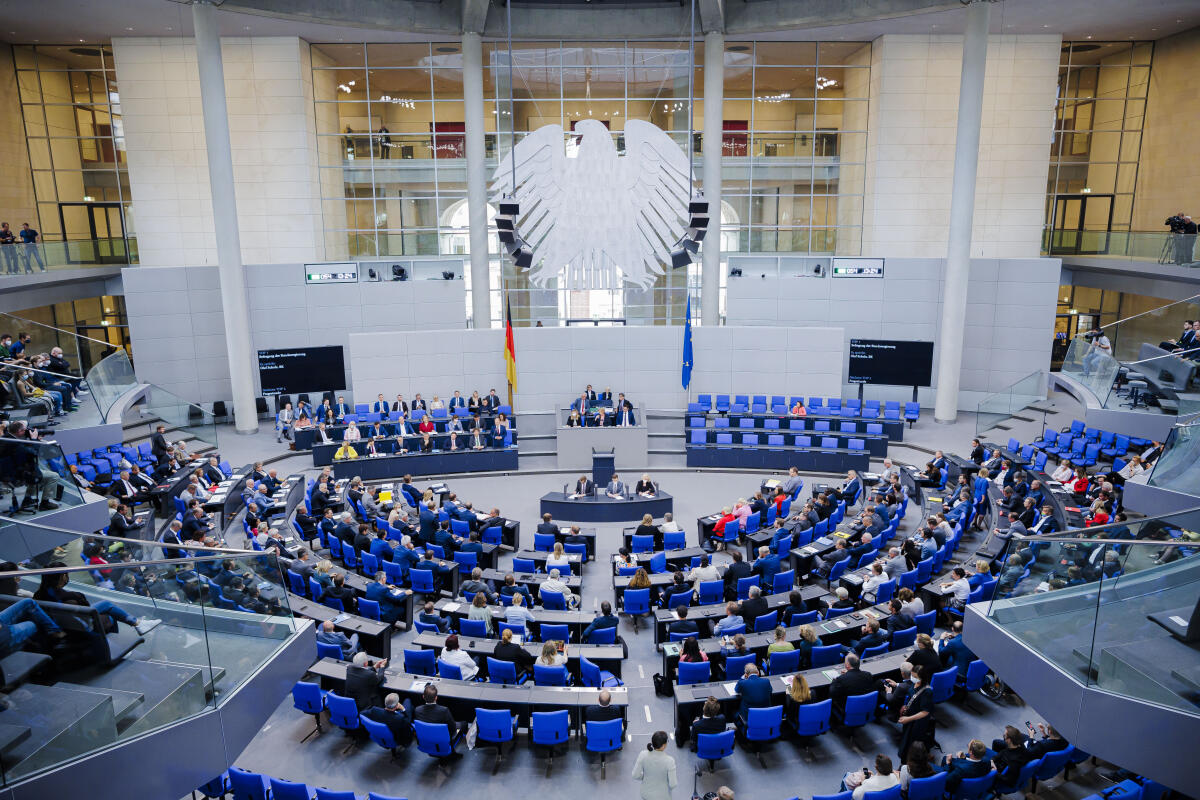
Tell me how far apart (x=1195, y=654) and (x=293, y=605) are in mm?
9812

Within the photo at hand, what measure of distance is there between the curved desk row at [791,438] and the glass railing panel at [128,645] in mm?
13605

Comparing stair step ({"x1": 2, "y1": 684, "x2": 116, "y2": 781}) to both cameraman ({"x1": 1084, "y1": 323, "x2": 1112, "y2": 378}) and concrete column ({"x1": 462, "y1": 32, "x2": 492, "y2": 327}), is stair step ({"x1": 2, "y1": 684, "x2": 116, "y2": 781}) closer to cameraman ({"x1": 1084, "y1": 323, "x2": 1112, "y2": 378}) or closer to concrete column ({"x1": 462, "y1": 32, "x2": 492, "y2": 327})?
cameraman ({"x1": 1084, "y1": 323, "x2": 1112, "y2": 378})

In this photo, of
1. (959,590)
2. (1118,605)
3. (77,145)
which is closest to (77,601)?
(1118,605)

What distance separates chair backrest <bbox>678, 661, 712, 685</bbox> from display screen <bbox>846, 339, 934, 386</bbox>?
16.0 meters

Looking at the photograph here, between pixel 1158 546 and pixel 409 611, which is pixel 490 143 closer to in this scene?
pixel 409 611

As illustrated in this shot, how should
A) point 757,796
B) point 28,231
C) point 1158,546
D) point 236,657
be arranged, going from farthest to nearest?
point 28,231, point 757,796, point 236,657, point 1158,546

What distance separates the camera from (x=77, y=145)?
24.4 meters

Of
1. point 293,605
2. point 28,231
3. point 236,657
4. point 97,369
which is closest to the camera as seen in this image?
point 236,657

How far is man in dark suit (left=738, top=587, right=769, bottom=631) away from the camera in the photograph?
9961 mm

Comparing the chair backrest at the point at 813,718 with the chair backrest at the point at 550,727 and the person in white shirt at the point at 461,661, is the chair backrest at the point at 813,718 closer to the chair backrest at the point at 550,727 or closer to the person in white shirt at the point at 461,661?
the chair backrest at the point at 550,727

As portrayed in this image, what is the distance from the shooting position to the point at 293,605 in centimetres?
1042

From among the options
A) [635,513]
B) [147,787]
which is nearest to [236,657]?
[147,787]

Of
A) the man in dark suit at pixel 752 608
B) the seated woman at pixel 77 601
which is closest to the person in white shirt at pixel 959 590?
the man in dark suit at pixel 752 608

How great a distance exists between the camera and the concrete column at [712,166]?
21906mm
